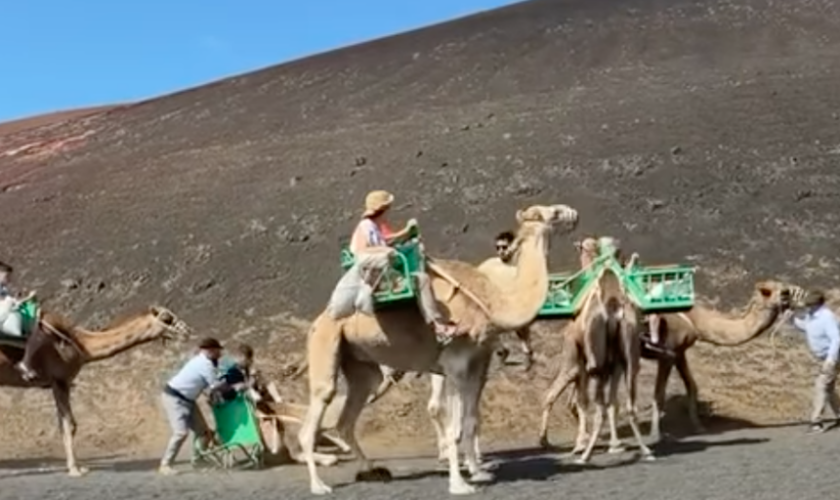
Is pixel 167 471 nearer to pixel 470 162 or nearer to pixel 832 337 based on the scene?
pixel 832 337

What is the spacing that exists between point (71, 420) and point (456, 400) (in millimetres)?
5536

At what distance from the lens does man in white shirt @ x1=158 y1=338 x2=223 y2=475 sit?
17625 millimetres

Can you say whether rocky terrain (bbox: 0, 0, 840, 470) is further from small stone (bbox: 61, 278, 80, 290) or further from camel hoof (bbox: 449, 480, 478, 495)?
camel hoof (bbox: 449, 480, 478, 495)

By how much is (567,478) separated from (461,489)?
165cm

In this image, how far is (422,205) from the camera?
33.3m

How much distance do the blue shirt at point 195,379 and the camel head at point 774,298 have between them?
26.4ft

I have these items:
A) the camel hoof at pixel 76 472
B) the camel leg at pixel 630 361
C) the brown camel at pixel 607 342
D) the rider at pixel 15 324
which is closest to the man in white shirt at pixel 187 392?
the camel hoof at pixel 76 472

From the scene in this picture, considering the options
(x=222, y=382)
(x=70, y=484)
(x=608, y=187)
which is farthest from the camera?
(x=608, y=187)

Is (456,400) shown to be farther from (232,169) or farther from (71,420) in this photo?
(232,169)

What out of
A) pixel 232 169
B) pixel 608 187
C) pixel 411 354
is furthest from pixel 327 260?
pixel 411 354

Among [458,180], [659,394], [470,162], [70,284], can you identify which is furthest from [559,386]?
[470,162]

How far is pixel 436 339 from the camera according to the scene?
1534 cm

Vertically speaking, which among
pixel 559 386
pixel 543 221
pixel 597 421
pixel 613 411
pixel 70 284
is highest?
pixel 70 284

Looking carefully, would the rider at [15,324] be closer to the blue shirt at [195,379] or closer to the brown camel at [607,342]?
the blue shirt at [195,379]
